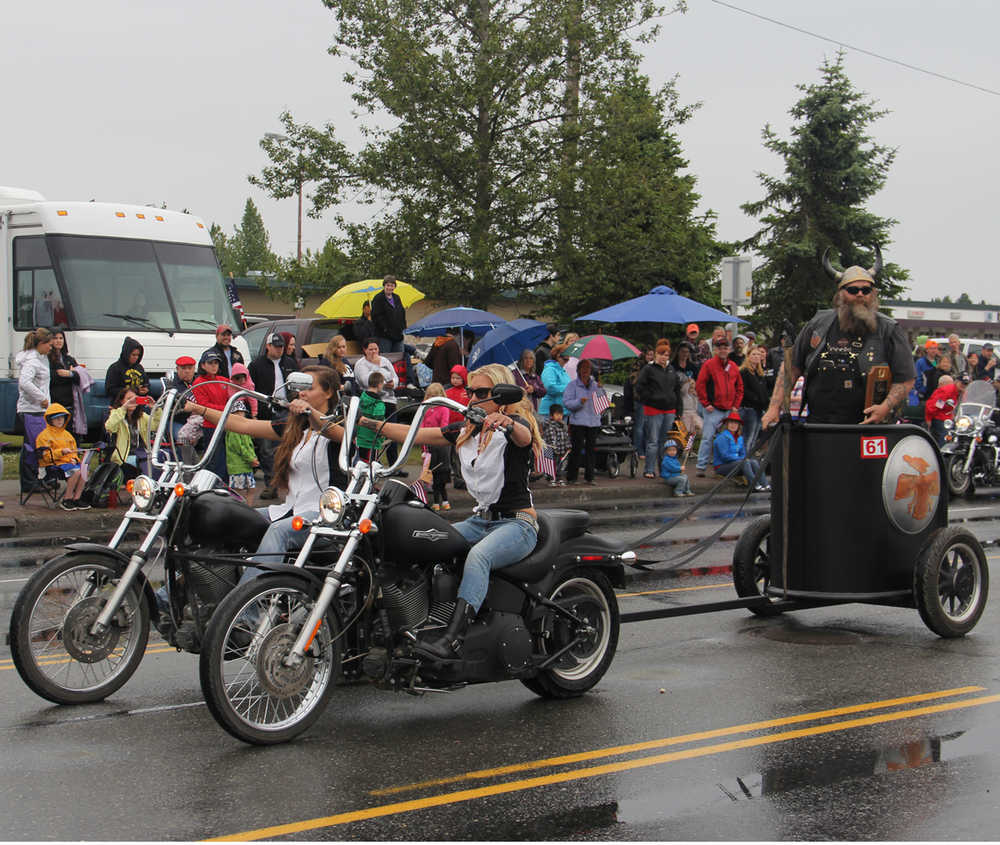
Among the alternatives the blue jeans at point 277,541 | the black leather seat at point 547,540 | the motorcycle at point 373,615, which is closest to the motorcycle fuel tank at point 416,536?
the motorcycle at point 373,615

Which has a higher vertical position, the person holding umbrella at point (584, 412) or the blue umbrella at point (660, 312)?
the blue umbrella at point (660, 312)

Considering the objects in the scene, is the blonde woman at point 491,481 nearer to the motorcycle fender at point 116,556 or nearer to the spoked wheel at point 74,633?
the motorcycle fender at point 116,556

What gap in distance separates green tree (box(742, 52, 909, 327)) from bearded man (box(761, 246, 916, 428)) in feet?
107

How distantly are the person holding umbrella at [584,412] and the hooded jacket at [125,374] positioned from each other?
564cm

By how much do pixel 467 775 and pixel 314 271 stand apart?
25511 mm

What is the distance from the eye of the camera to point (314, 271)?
30.3 metres

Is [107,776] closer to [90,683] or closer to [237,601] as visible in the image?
[237,601]

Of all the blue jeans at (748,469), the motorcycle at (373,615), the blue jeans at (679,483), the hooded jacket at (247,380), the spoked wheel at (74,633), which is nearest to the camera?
the motorcycle at (373,615)

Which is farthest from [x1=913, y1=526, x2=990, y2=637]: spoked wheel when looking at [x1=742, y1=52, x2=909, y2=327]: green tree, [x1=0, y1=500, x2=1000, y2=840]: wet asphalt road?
[x1=742, y1=52, x2=909, y2=327]: green tree

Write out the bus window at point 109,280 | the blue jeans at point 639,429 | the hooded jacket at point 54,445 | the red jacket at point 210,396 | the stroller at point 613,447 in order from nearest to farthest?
the red jacket at point 210,396, the hooded jacket at point 54,445, the bus window at point 109,280, the blue jeans at point 639,429, the stroller at point 613,447

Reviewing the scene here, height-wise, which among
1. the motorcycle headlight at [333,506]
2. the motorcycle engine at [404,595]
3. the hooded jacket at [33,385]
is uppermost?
the hooded jacket at [33,385]

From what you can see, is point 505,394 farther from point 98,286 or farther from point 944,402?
point 944,402

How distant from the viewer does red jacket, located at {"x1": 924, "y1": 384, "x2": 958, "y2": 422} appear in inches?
832

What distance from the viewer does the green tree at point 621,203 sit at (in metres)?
27.5
